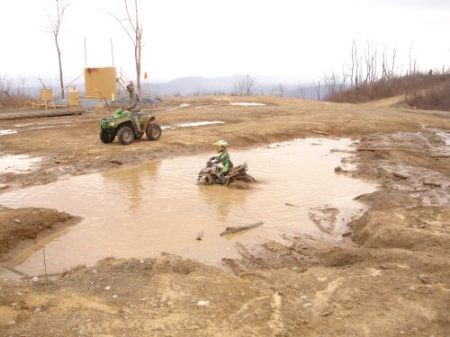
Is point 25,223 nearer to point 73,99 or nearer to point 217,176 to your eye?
point 217,176

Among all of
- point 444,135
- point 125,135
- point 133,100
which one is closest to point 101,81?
point 125,135

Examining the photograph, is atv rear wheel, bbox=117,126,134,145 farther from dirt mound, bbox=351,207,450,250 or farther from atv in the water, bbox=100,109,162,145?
dirt mound, bbox=351,207,450,250

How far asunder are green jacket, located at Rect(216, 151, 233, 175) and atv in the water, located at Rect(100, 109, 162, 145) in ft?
16.2

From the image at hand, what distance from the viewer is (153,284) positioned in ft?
18.2

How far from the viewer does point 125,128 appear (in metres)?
14.6

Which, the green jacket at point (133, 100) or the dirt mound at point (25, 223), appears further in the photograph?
the green jacket at point (133, 100)

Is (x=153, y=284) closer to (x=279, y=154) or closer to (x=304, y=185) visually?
(x=304, y=185)

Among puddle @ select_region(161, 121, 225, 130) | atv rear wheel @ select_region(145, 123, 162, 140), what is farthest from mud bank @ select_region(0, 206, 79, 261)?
puddle @ select_region(161, 121, 225, 130)

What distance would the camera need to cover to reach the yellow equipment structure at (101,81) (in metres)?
27.3

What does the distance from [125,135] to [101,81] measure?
46.6 ft

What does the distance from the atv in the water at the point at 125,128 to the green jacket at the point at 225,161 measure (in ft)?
16.2

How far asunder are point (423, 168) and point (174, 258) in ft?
28.4

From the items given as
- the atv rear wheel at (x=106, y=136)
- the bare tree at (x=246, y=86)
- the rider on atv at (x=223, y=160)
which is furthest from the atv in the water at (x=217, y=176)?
the bare tree at (x=246, y=86)

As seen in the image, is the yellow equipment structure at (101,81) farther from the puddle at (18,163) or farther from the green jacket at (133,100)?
the puddle at (18,163)
